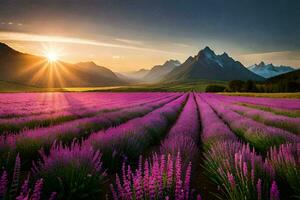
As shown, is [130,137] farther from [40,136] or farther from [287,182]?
[287,182]

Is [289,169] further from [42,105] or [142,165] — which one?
[42,105]

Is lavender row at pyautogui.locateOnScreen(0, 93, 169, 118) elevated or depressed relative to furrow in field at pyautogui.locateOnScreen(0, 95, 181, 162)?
depressed

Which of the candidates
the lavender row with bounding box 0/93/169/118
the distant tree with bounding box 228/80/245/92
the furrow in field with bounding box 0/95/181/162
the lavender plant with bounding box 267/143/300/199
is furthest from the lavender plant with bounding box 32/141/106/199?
the distant tree with bounding box 228/80/245/92

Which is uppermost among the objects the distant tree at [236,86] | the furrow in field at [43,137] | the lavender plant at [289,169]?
the lavender plant at [289,169]

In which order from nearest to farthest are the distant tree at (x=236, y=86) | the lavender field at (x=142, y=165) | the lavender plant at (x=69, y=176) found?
1. the lavender field at (x=142, y=165)
2. the lavender plant at (x=69, y=176)
3. the distant tree at (x=236, y=86)

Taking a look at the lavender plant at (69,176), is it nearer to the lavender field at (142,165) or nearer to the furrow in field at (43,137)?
the lavender field at (142,165)

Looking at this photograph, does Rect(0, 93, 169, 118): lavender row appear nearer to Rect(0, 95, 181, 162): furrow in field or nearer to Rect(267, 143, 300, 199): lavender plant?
Rect(0, 95, 181, 162): furrow in field

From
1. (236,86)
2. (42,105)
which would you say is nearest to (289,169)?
(42,105)

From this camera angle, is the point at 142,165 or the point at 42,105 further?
the point at 42,105

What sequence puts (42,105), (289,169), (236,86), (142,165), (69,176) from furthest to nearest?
(236,86) → (42,105) → (142,165) → (69,176) → (289,169)

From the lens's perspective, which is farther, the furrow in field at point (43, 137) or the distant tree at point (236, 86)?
the distant tree at point (236, 86)

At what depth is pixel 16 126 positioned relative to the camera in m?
8.74

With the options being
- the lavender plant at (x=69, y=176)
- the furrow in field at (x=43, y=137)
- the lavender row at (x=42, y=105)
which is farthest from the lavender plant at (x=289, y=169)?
the lavender row at (x=42, y=105)

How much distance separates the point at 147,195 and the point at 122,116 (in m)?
9.73
